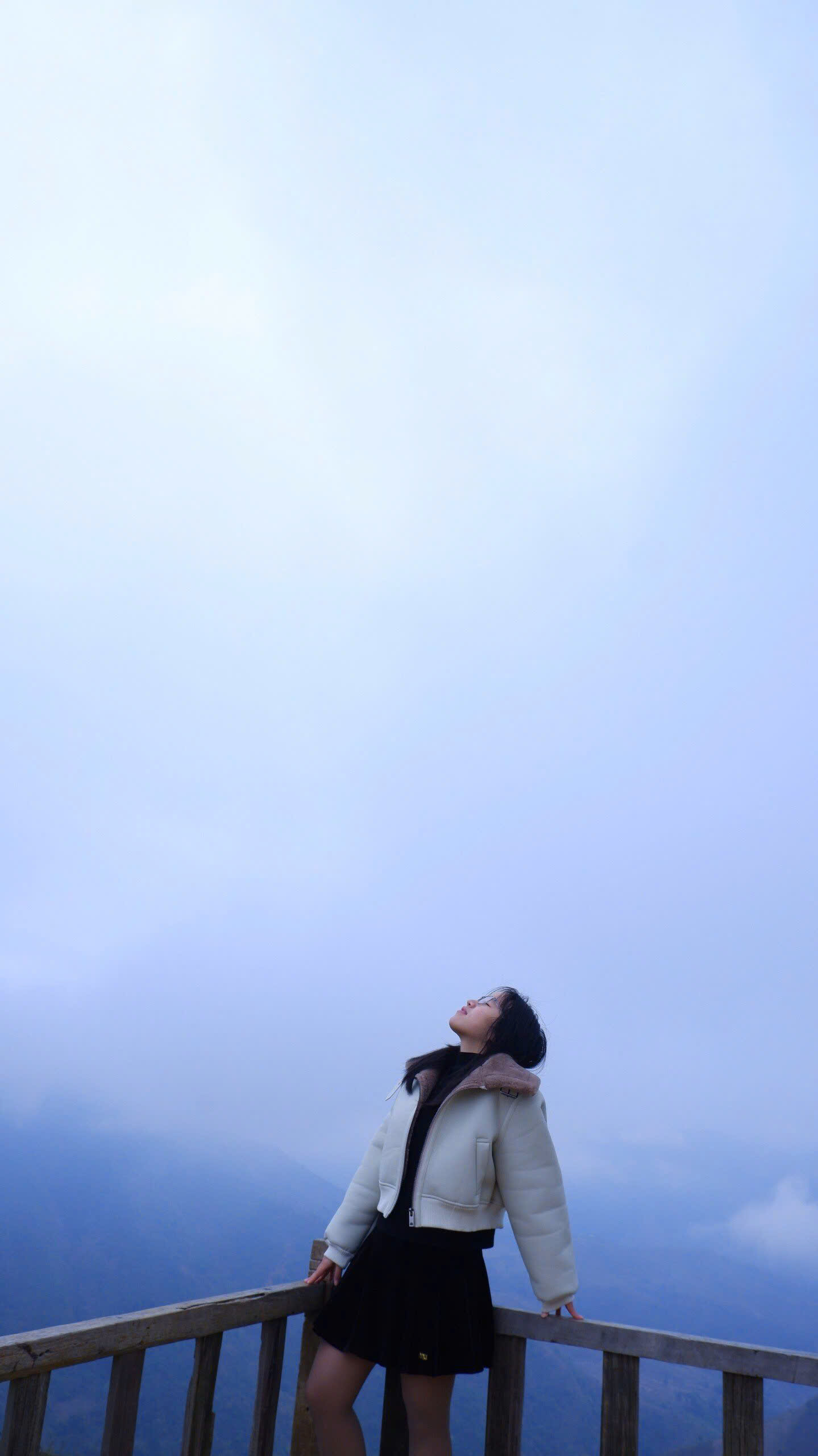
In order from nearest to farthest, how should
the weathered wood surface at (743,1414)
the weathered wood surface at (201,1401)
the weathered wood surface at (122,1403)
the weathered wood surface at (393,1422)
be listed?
the weathered wood surface at (122,1403) < the weathered wood surface at (743,1414) < the weathered wood surface at (201,1401) < the weathered wood surface at (393,1422)

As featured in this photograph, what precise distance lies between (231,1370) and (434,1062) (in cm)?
4944

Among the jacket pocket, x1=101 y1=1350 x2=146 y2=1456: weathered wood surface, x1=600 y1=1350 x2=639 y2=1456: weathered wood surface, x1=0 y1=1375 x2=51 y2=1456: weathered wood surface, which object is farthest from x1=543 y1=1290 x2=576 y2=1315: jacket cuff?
x1=0 y1=1375 x2=51 y2=1456: weathered wood surface

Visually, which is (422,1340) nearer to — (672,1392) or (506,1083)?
(506,1083)

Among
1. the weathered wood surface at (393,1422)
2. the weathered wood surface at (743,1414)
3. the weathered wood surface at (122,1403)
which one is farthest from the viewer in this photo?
the weathered wood surface at (393,1422)

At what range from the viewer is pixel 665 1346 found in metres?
1.87

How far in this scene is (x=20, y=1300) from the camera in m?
55.3

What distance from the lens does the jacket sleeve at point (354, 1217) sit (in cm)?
228

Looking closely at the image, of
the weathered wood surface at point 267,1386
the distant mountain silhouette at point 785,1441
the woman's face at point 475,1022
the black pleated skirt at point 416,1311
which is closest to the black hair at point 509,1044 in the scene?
the woman's face at point 475,1022

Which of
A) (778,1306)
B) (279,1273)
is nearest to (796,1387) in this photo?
(279,1273)

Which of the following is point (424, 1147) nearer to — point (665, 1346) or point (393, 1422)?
point (665, 1346)

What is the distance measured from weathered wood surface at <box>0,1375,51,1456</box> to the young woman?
2.49 feet

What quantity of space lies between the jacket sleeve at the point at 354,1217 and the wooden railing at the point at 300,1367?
0.09 m

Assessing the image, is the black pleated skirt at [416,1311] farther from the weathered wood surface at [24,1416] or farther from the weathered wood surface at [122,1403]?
the weathered wood surface at [24,1416]

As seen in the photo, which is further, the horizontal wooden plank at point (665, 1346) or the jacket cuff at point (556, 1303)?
the jacket cuff at point (556, 1303)
